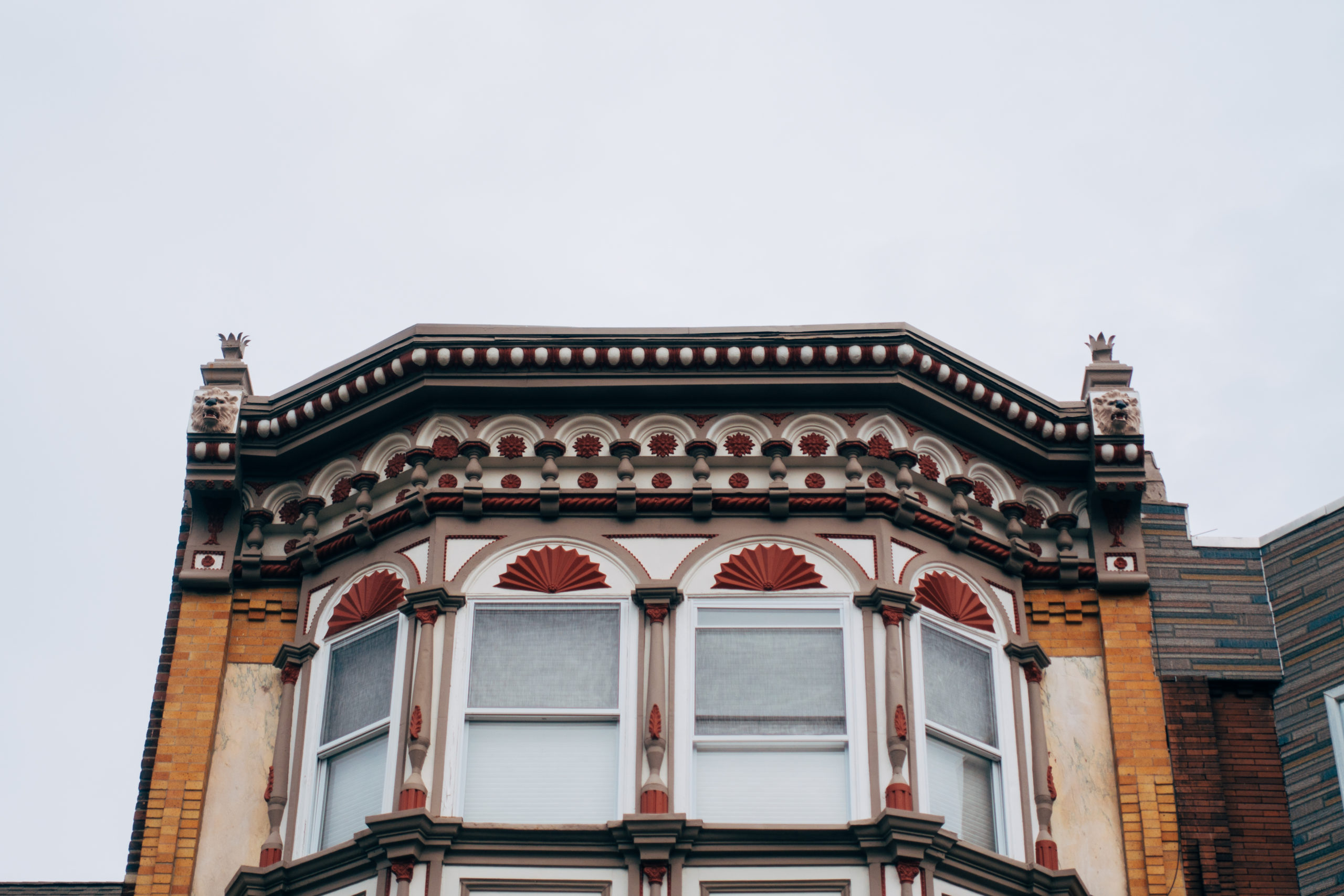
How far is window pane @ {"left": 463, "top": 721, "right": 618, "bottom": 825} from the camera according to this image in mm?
15156

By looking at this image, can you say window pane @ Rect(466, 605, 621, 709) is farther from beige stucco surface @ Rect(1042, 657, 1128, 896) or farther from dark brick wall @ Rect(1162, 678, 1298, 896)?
dark brick wall @ Rect(1162, 678, 1298, 896)

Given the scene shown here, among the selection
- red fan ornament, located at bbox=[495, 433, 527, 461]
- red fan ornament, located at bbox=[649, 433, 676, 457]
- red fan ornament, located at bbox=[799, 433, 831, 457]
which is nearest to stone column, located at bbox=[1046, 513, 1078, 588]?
red fan ornament, located at bbox=[799, 433, 831, 457]

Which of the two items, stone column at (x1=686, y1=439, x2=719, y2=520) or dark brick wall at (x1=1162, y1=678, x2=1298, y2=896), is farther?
stone column at (x1=686, y1=439, x2=719, y2=520)

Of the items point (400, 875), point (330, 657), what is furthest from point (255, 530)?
point (400, 875)

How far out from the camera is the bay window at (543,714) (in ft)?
50.0

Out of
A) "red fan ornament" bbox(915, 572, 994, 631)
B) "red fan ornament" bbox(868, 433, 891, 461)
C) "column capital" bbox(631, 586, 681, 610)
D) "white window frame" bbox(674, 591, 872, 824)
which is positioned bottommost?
"white window frame" bbox(674, 591, 872, 824)

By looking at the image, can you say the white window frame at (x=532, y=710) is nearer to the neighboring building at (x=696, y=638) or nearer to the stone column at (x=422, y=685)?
the neighboring building at (x=696, y=638)

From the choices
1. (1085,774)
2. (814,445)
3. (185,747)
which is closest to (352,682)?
(185,747)

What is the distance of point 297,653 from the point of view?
54.6 feet

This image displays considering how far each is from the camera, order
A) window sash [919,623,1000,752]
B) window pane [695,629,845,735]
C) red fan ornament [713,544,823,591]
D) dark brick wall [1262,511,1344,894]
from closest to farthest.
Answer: window pane [695,629,845,735] → window sash [919,623,1000,752] → red fan ornament [713,544,823,591] → dark brick wall [1262,511,1344,894]

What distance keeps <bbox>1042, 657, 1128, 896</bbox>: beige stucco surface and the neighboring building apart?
3 centimetres

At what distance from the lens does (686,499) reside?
54.6 feet

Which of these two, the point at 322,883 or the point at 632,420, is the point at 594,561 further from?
the point at 322,883

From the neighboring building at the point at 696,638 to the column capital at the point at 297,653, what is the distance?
0.04 metres
